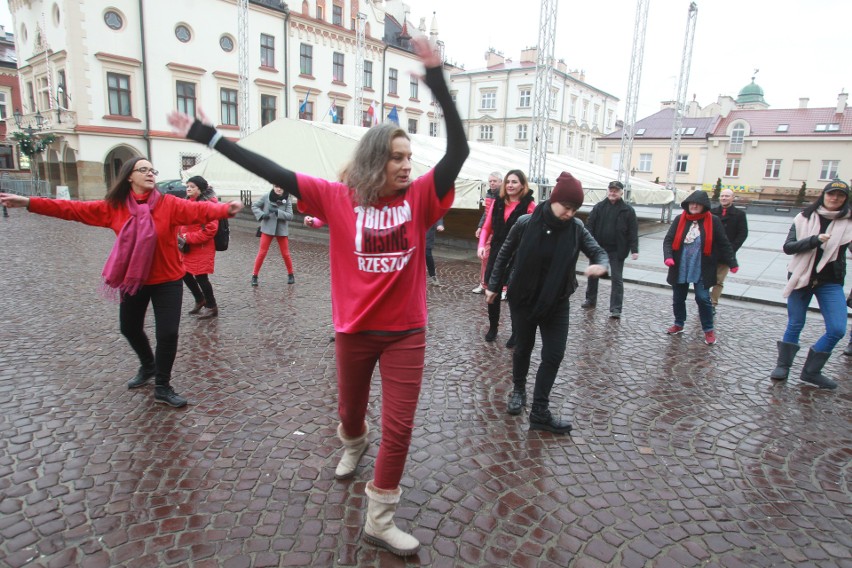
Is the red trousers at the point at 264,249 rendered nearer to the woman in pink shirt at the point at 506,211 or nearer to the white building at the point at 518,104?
the woman in pink shirt at the point at 506,211

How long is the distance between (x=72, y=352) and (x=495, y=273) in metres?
4.23

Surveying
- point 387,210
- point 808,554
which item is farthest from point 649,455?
point 387,210

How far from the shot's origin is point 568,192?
3549mm

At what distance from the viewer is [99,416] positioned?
3.83 m

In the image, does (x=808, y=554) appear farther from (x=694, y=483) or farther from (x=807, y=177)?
(x=807, y=177)

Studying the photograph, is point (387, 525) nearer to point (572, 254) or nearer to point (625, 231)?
point (572, 254)

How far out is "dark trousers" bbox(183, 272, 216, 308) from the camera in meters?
6.48

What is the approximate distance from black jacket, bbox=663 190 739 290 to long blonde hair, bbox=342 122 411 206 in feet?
15.9

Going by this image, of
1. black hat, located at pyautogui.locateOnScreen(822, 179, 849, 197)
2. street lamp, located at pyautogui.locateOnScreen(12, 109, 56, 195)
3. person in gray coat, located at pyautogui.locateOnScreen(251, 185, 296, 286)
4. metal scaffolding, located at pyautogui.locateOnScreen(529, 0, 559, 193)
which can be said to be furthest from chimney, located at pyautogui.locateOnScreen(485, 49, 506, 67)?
black hat, located at pyautogui.locateOnScreen(822, 179, 849, 197)

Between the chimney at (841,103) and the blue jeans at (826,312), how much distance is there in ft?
173

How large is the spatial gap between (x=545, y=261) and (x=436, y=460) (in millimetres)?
1571

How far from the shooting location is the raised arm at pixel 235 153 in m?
2.33

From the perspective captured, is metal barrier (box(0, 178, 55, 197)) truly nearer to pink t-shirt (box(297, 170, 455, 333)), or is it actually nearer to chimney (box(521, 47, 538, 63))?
pink t-shirt (box(297, 170, 455, 333))

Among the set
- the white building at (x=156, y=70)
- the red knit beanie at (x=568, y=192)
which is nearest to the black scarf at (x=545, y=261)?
the red knit beanie at (x=568, y=192)
